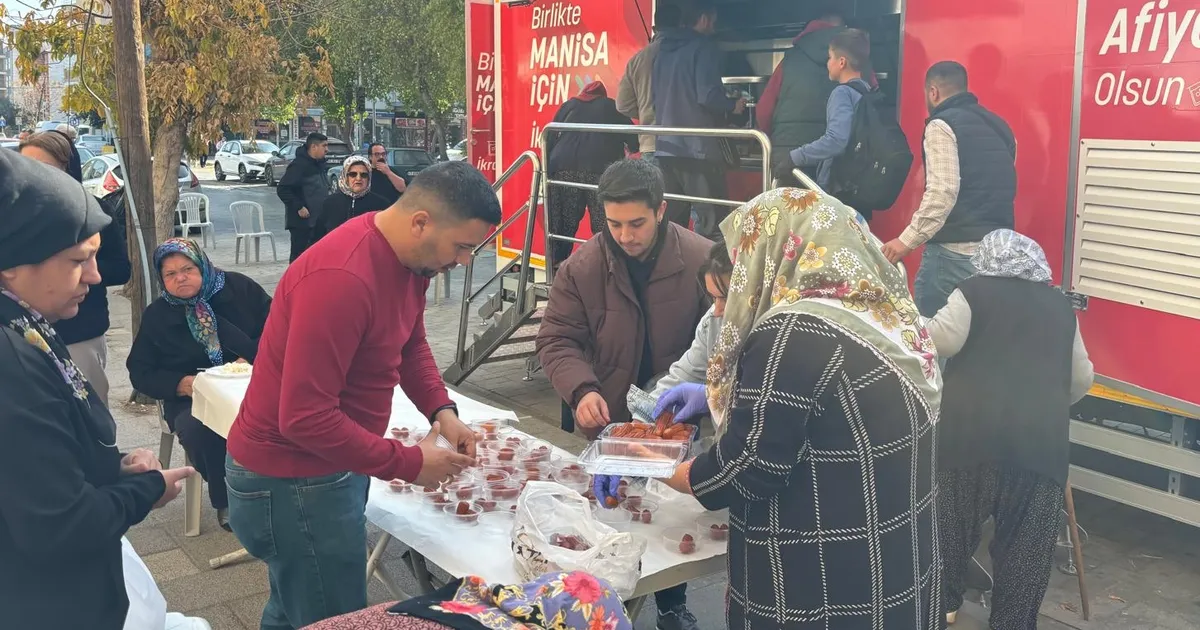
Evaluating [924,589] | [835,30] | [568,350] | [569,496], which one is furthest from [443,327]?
[924,589]

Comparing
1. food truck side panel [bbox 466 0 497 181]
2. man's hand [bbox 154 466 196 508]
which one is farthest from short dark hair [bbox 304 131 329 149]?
man's hand [bbox 154 466 196 508]

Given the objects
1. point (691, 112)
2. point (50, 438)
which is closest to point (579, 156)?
point (691, 112)

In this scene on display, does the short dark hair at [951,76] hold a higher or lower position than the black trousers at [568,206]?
higher

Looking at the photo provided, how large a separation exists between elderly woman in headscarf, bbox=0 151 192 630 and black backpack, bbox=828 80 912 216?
12.9ft

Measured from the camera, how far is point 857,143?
5164mm

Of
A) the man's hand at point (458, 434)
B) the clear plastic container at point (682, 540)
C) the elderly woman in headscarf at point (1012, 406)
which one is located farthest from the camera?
the elderly woman in headscarf at point (1012, 406)

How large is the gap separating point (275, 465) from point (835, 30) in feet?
13.0

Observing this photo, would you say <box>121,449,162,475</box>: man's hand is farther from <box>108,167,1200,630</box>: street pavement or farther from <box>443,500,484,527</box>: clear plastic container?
<box>108,167,1200,630</box>: street pavement

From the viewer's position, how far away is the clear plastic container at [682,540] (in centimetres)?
289

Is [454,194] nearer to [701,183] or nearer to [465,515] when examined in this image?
[465,515]

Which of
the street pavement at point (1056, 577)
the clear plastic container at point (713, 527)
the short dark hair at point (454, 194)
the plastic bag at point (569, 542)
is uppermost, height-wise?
the short dark hair at point (454, 194)

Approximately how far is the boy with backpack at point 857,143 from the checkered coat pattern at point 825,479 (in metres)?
3.04

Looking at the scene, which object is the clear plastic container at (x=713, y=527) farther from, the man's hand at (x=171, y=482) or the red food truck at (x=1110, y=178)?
the red food truck at (x=1110, y=178)

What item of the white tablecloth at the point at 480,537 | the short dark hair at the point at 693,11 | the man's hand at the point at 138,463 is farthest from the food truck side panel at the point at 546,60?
the man's hand at the point at 138,463
